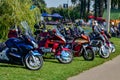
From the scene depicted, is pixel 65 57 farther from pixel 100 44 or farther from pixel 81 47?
pixel 100 44

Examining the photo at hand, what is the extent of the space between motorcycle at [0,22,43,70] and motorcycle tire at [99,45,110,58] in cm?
437

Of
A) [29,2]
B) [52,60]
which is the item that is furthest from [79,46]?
[29,2]

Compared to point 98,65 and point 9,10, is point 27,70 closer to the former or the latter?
point 98,65

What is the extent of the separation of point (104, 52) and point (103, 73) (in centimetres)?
379

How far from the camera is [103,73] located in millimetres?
10805

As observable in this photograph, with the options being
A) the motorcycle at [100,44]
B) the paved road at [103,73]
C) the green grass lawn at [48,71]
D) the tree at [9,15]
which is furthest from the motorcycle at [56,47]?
the tree at [9,15]

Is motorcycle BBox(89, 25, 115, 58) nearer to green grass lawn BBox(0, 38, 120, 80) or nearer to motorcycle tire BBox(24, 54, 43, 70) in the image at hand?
green grass lawn BBox(0, 38, 120, 80)

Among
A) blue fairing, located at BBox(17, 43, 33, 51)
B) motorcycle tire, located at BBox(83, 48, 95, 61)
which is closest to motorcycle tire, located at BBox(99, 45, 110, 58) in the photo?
motorcycle tire, located at BBox(83, 48, 95, 61)

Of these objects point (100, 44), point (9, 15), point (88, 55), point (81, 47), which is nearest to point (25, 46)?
point (81, 47)

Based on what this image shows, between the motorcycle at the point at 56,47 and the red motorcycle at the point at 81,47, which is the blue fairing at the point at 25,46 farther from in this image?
the red motorcycle at the point at 81,47

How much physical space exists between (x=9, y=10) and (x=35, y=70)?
8.14 meters

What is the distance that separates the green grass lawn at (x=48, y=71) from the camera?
9.51 m

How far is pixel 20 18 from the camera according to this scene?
18.0 m

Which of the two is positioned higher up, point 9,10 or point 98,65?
point 9,10
